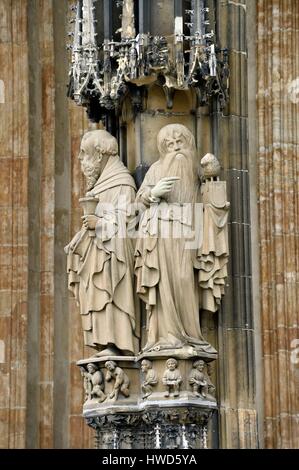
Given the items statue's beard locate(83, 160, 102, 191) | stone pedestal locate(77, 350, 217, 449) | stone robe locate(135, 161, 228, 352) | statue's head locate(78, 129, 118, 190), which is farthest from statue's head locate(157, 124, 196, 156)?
stone pedestal locate(77, 350, 217, 449)

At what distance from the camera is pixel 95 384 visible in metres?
18.2

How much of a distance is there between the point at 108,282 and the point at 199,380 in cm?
109

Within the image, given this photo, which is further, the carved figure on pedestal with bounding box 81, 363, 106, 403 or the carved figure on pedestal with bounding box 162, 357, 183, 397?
the carved figure on pedestal with bounding box 81, 363, 106, 403

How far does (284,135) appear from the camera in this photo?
86.9 feet

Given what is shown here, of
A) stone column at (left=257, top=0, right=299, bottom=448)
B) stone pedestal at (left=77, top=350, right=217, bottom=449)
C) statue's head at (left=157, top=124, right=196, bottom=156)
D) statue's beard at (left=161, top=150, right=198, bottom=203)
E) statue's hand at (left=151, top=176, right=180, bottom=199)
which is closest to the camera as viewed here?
stone pedestal at (left=77, top=350, right=217, bottom=449)

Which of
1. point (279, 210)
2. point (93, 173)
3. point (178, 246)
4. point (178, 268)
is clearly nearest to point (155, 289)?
point (178, 268)

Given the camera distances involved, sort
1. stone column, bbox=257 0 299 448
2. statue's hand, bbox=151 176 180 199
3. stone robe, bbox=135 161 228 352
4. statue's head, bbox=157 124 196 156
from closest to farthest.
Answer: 1. stone robe, bbox=135 161 228 352
2. statue's hand, bbox=151 176 180 199
3. statue's head, bbox=157 124 196 156
4. stone column, bbox=257 0 299 448

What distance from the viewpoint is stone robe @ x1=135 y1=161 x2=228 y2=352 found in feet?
59.6

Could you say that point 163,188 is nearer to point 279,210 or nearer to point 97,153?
point 97,153

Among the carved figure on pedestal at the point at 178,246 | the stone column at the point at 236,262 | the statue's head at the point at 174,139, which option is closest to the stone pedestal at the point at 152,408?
the carved figure on pedestal at the point at 178,246

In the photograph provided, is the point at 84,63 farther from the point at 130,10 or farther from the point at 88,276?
the point at 88,276

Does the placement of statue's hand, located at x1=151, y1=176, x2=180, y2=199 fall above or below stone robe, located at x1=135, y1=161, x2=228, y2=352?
above

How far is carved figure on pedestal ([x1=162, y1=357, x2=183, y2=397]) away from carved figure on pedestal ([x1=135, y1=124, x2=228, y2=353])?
0.45 feet

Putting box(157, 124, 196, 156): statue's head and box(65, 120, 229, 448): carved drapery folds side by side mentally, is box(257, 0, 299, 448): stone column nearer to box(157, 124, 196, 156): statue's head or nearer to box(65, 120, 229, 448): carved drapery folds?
box(65, 120, 229, 448): carved drapery folds
